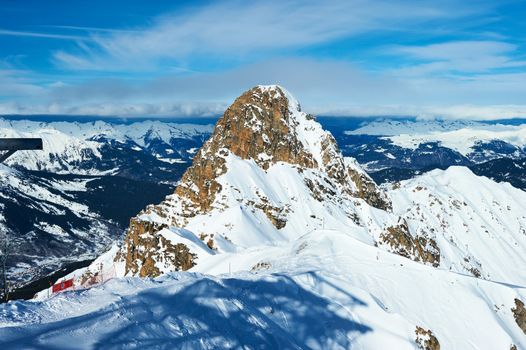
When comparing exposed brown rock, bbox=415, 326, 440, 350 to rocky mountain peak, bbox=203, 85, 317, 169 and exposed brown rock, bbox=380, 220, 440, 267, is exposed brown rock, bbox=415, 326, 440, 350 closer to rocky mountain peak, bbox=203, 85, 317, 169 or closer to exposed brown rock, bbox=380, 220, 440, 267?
exposed brown rock, bbox=380, 220, 440, 267

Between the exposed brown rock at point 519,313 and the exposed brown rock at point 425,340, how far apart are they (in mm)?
14354

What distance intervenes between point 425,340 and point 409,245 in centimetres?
11688

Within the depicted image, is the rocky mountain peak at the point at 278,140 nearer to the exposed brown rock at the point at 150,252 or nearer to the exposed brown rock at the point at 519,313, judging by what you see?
the exposed brown rock at the point at 150,252

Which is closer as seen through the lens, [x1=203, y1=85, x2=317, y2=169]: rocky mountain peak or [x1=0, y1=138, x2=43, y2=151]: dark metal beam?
[x1=0, y1=138, x2=43, y2=151]: dark metal beam

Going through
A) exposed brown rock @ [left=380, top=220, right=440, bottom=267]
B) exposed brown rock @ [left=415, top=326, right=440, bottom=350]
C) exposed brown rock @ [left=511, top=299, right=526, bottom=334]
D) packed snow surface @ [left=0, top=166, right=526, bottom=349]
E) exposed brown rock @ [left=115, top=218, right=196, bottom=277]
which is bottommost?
Result: exposed brown rock @ [left=380, top=220, right=440, bottom=267]

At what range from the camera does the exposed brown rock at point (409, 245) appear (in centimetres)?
13352

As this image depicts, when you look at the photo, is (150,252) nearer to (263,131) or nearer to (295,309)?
(263,131)

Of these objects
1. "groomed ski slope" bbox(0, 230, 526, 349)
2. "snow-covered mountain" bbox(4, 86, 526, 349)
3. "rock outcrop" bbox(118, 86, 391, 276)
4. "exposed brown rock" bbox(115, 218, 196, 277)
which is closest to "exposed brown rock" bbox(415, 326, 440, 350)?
"snow-covered mountain" bbox(4, 86, 526, 349)

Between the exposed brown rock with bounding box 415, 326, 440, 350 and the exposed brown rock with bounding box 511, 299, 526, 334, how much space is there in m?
14.4

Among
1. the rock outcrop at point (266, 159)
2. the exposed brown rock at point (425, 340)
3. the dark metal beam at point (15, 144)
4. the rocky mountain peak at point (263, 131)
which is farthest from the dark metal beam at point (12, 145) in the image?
the rocky mountain peak at point (263, 131)

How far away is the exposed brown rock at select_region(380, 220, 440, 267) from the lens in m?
134

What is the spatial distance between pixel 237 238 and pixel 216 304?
72165 millimetres

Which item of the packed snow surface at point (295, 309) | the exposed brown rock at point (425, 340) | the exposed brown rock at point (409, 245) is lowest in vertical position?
the exposed brown rock at point (409, 245)

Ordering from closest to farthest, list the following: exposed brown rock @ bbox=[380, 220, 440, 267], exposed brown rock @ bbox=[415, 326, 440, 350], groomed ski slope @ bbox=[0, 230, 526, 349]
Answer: groomed ski slope @ bbox=[0, 230, 526, 349] < exposed brown rock @ bbox=[415, 326, 440, 350] < exposed brown rock @ bbox=[380, 220, 440, 267]
